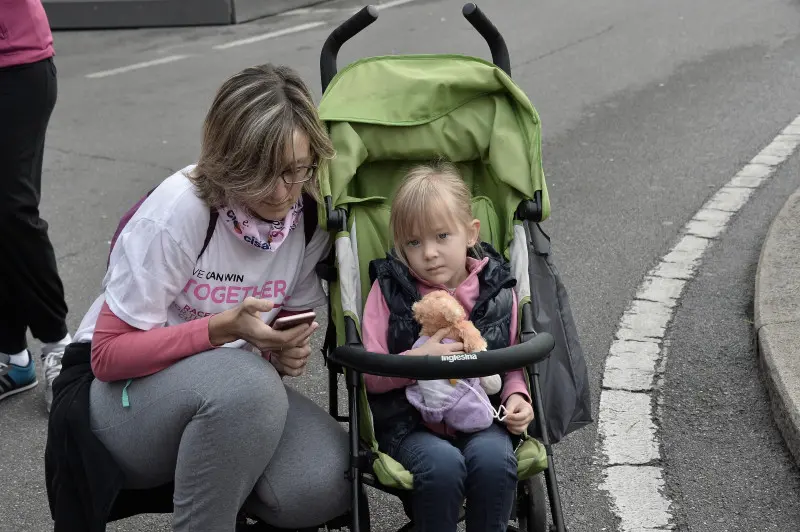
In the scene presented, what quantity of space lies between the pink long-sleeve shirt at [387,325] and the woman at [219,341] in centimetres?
19

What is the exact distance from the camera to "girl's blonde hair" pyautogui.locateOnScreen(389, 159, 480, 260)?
10.0 feet

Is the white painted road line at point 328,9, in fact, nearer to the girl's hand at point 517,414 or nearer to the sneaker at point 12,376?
the sneaker at point 12,376

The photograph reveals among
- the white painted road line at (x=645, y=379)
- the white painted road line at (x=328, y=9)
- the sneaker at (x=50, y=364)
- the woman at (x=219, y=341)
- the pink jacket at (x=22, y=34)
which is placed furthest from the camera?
the white painted road line at (x=328, y=9)

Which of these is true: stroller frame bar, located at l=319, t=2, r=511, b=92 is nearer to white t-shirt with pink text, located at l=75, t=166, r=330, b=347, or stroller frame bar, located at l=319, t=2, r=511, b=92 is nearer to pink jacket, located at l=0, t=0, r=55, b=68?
white t-shirt with pink text, located at l=75, t=166, r=330, b=347

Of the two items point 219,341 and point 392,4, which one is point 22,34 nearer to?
point 219,341

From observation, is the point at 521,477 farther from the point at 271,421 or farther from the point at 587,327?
the point at 587,327

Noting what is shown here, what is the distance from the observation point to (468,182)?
359 centimetres

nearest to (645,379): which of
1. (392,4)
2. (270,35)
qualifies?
(270,35)

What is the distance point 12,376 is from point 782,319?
3009 mm

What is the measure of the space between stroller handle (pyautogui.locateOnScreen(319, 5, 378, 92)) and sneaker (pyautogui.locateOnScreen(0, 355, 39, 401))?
5.97ft

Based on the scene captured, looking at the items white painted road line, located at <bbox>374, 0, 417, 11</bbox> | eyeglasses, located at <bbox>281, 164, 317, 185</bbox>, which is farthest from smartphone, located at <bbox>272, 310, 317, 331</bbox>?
white painted road line, located at <bbox>374, 0, 417, 11</bbox>

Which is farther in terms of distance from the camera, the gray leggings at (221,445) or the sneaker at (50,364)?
the sneaker at (50,364)

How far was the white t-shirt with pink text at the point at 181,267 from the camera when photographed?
2.85 m

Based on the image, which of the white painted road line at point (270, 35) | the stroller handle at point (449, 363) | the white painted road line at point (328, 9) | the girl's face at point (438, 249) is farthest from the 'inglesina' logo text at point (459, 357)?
the white painted road line at point (328, 9)
